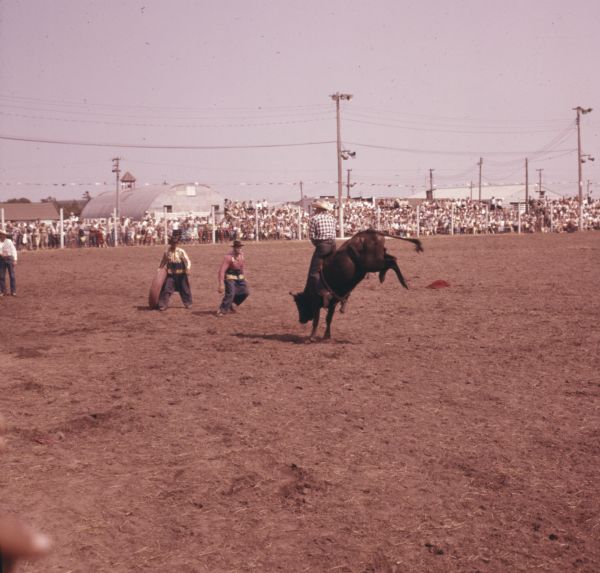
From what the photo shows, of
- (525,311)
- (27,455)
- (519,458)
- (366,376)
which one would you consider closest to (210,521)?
(27,455)

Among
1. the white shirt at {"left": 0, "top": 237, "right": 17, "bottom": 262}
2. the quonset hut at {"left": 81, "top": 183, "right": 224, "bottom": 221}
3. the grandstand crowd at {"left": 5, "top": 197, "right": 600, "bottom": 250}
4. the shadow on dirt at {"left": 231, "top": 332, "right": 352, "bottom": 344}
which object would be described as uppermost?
the quonset hut at {"left": 81, "top": 183, "right": 224, "bottom": 221}

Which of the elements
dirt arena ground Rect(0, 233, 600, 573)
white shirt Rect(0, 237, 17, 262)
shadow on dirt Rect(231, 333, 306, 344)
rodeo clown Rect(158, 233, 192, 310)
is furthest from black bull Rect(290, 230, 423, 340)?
white shirt Rect(0, 237, 17, 262)

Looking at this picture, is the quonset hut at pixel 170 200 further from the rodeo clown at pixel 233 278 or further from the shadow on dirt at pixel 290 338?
the shadow on dirt at pixel 290 338

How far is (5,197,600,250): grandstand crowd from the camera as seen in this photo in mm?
44531

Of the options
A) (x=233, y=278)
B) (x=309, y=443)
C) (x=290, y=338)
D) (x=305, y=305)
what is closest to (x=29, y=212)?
(x=233, y=278)

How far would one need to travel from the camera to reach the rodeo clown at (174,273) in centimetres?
1507

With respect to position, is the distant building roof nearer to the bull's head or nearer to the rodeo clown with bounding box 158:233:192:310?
the rodeo clown with bounding box 158:233:192:310

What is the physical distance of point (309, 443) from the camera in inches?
245

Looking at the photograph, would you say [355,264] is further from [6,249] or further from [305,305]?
[6,249]

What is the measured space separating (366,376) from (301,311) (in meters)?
2.92

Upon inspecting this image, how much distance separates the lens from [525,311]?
533 inches

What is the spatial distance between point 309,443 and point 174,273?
9.44 metres

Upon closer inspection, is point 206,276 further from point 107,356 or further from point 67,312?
point 107,356

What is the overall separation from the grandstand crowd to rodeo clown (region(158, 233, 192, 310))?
29385 millimetres
